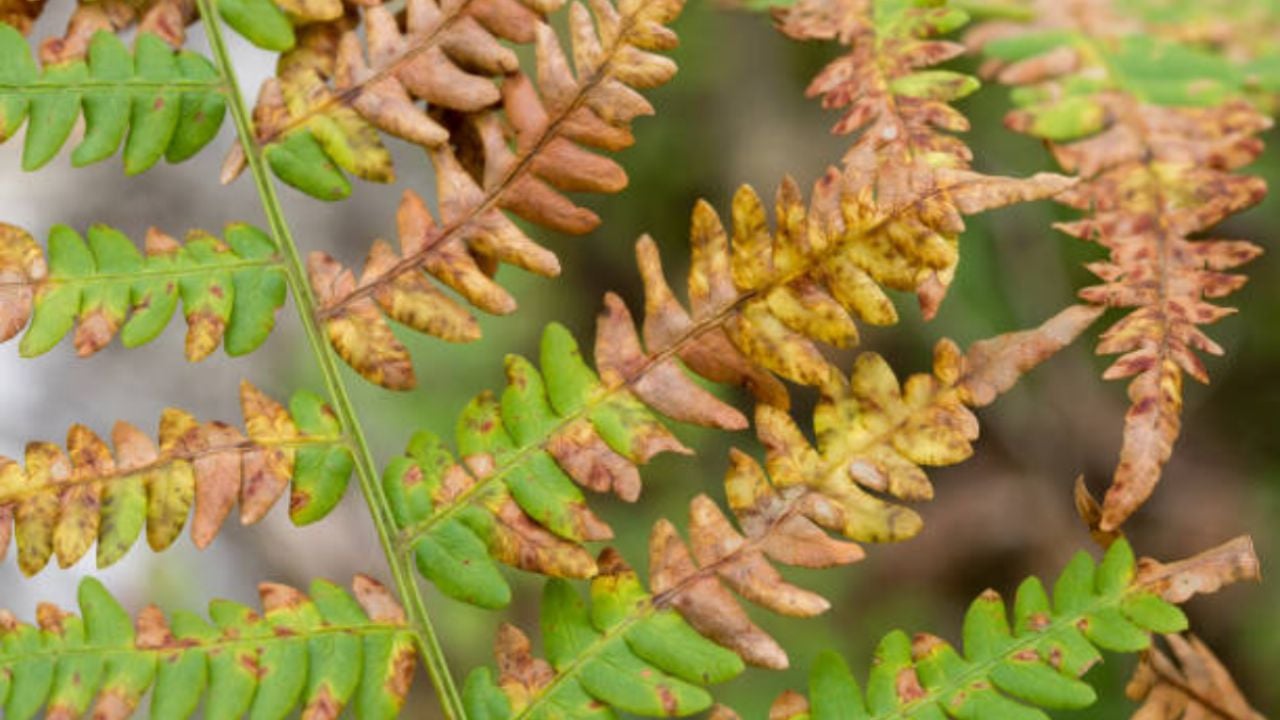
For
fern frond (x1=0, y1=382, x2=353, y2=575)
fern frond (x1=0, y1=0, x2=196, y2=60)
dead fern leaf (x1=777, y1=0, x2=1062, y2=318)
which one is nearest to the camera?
dead fern leaf (x1=777, y1=0, x2=1062, y2=318)

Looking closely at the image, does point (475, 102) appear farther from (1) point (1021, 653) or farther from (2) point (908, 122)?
(1) point (1021, 653)

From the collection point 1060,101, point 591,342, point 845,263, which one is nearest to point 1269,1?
point 1060,101

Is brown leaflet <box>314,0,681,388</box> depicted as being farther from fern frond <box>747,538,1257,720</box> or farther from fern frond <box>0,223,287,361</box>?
fern frond <box>747,538,1257,720</box>

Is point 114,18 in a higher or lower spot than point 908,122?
higher

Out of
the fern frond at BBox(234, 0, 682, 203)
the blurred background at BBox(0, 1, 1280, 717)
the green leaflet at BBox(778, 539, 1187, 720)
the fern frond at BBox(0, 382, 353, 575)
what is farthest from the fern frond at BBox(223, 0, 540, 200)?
the blurred background at BBox(0, 1, 1280, 717)

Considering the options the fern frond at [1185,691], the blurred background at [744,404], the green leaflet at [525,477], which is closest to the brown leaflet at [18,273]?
the green leaflet at [525,477]

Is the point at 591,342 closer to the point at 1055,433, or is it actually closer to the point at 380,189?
the point at 380,189

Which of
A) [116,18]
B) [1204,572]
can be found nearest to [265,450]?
[116,18]
